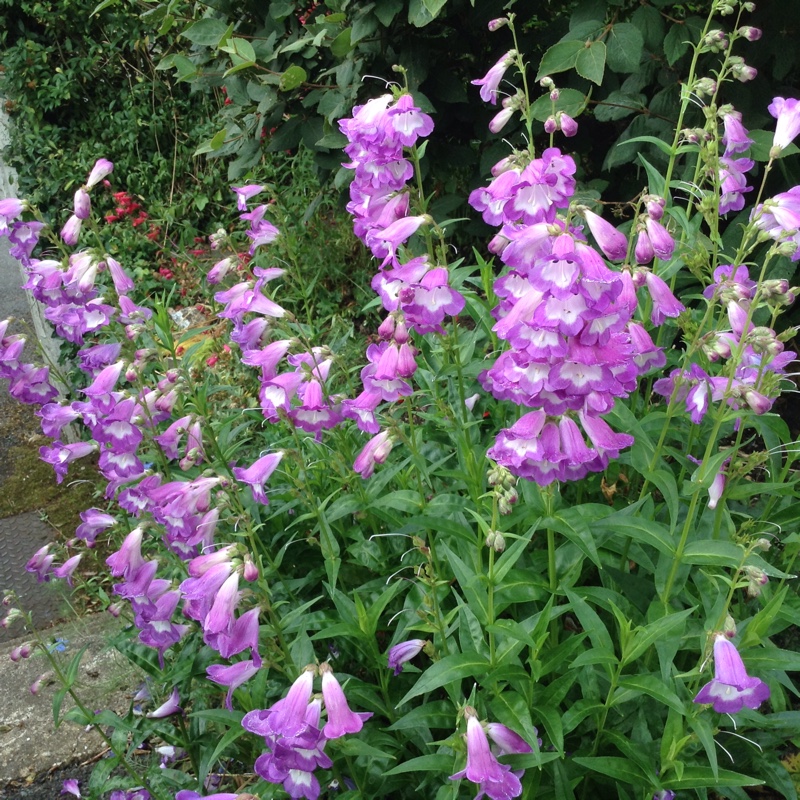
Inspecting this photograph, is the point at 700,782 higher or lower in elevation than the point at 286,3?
lower

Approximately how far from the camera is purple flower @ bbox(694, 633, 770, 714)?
174cm

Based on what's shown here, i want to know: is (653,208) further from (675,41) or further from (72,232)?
(72,232)

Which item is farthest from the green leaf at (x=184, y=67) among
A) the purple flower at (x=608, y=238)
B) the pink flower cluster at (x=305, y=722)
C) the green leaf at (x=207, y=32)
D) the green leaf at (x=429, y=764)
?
the green leaf at (x=429, y=764)

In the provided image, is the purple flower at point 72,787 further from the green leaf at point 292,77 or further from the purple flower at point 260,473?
the green leaf at point 292,77

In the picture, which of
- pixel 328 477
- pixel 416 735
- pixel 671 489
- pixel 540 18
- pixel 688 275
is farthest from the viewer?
pixel 540 18

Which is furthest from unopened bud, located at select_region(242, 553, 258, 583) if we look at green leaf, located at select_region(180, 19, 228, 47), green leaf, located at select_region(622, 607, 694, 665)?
green leaf, located at select_region(180, 19, 228, 47)

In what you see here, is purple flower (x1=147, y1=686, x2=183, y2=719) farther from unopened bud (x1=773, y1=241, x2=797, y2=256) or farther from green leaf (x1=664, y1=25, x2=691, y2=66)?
green leaf (x1=664, y1=25, x2=691, y2=66)

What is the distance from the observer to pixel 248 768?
116 inches

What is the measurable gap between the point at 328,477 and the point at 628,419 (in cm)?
112

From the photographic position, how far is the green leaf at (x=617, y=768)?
2041mm

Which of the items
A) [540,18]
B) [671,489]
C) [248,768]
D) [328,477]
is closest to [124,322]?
[328,477]

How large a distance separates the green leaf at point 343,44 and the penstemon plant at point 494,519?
0.99 m

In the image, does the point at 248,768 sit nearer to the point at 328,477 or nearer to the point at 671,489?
the point at 328,477

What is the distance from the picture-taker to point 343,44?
3.62 m
